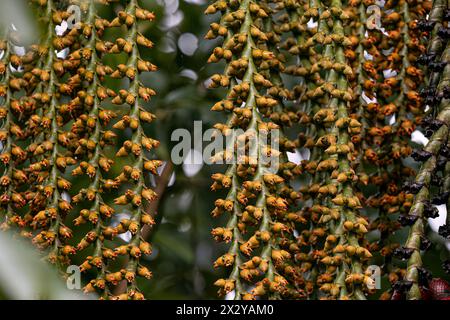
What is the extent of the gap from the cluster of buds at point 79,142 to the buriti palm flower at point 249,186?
0.43 feet

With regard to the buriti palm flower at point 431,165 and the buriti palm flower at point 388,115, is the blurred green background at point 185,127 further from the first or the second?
the buriti palm flower at point 431,165

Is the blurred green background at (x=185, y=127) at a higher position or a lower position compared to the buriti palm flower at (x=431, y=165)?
higher

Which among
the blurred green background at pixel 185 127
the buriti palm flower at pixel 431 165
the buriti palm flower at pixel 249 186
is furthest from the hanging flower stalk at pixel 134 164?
the blurred green background at pixel 185 127

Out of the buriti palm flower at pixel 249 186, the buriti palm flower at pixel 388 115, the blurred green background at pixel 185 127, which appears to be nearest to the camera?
the buriti palm flower at pixel 249 186

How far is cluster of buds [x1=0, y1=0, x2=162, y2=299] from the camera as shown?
1.32 metres

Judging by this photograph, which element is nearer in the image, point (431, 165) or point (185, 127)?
point (431, 165)

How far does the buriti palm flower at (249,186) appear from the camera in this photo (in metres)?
1.23

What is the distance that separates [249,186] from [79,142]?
0.31 meters

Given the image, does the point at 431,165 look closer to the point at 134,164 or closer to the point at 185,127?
the point at 134,164

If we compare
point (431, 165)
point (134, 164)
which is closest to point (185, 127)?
point (134, 164)

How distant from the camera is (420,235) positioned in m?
1.26

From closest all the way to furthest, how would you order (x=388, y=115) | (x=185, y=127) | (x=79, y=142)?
(x=79, y=142)
(x=388, y=115)
(x=185, y=127)

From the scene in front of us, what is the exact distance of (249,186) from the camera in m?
A: 1.26

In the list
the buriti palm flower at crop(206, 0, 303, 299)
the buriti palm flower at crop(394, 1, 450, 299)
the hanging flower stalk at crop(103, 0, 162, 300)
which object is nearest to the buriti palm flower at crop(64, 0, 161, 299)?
the hanging flower stalk at crop(103, 0, 162, 300)
